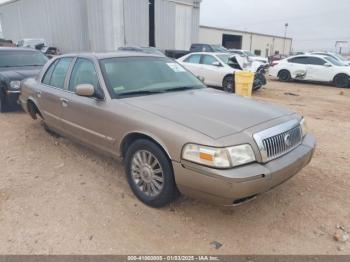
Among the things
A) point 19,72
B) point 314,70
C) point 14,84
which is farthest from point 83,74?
point 314,70

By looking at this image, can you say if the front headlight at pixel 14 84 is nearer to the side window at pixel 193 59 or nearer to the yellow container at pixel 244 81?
the yellow container at pixel 244 81

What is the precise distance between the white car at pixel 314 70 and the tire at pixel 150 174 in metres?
13.9

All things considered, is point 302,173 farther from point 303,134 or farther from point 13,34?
point 13,34

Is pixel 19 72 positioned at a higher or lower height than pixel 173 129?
higher

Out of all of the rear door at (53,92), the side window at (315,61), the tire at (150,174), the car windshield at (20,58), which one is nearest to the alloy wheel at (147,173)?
the tire at (150,174)

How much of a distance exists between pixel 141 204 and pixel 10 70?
599cm

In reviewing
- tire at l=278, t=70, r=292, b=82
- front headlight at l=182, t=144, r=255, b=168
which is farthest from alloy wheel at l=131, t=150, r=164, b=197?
tire at l=278, t=70, r=292, b=82

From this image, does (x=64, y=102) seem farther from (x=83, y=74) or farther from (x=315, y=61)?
(x=315, y=61)

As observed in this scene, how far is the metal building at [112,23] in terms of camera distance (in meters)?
22.5

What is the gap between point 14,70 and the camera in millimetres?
7484

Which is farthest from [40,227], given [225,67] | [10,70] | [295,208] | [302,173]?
[225,67]

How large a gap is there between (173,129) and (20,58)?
695 cm

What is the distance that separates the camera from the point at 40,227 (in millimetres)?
2910

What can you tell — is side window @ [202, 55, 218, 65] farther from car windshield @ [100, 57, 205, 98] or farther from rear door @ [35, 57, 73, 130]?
rear door @ [35, 57, 73, 130]
